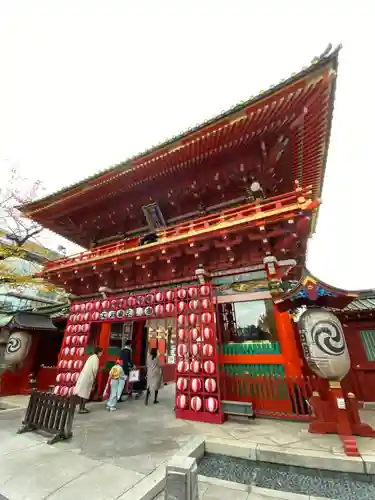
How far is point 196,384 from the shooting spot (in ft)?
22.6

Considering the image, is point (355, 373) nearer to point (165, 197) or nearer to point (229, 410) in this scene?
point (229, 410)

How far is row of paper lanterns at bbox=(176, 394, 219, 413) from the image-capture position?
21.0 ft

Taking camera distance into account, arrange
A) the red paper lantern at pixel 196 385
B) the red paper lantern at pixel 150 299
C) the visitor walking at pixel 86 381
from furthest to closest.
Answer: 1. the red paper lantern at pixel 150 299
2. the visitor walking at pixel 86 381
3. the red paper lantern at pixel 196 385

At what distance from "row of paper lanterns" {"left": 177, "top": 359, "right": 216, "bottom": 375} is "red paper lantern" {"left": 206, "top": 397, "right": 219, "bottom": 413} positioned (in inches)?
26.4

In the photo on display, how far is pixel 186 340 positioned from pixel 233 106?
776cm

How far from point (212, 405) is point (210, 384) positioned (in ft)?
1.66

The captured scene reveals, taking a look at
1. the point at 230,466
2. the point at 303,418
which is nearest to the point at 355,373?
the point at 303,418

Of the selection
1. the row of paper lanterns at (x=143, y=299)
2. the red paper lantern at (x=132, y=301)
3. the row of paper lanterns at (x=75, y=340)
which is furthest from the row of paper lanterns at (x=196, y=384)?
the row of paper lanterns at (x=75, y=340)

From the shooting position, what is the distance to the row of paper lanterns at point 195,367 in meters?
6.84

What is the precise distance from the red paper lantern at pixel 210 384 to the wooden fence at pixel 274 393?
662 millimetres

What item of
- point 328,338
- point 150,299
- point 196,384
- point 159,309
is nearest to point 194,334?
point 196,384

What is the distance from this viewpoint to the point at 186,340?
24.7ft

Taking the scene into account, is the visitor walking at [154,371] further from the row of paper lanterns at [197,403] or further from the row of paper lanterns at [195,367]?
the row of paper lanterns at [197,403]

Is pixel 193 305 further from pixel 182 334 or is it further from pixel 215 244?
pixel 215 244
